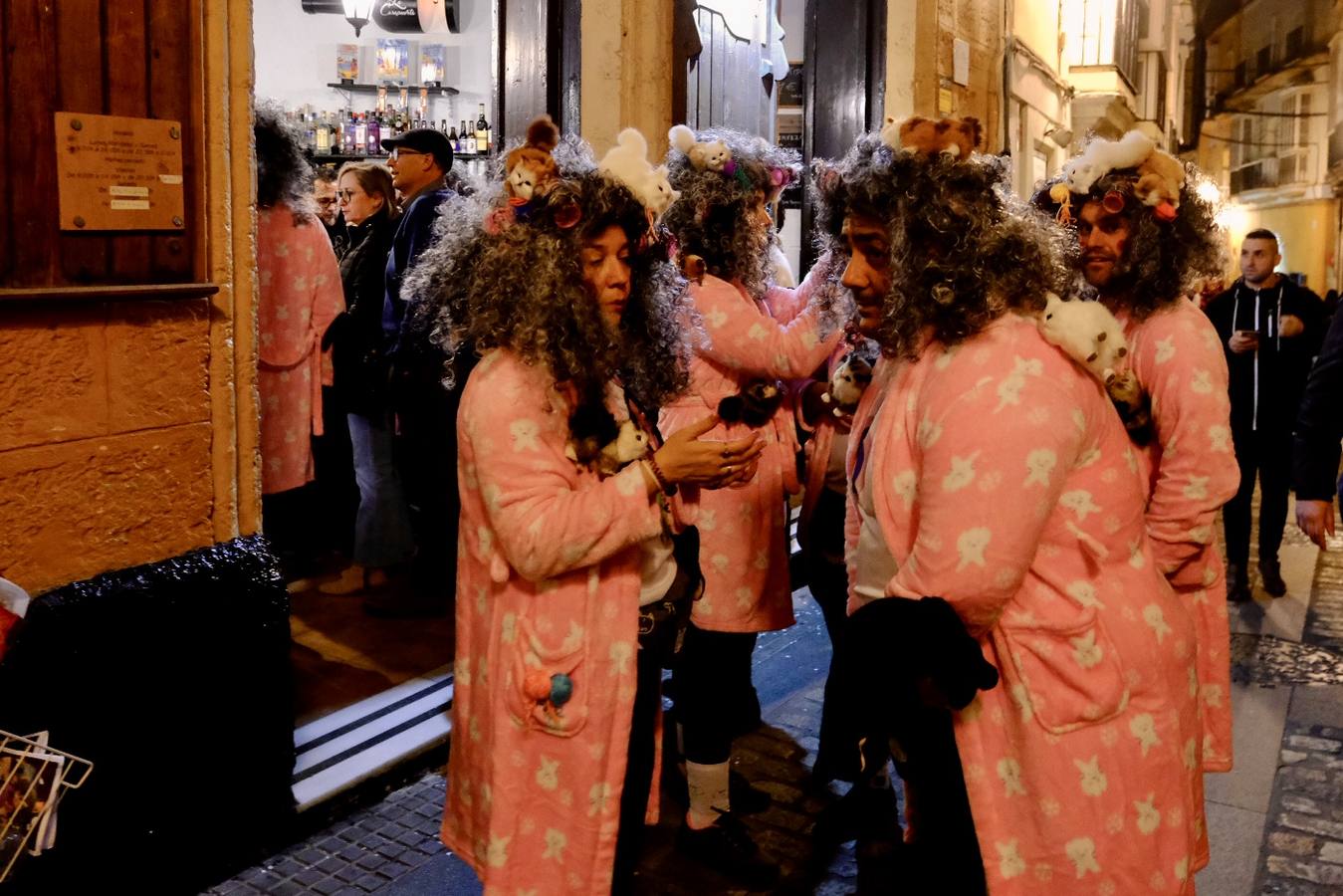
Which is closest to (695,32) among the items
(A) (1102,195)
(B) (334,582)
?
(A) (1102,195)

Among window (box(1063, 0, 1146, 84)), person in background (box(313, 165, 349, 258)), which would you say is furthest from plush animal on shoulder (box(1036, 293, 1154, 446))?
window (box(1063, 0, 1146, 84))

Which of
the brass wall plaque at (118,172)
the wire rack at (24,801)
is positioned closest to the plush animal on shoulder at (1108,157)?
the brass wall plaque at (118,172)

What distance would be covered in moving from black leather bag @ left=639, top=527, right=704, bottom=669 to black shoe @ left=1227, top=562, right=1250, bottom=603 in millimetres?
4776

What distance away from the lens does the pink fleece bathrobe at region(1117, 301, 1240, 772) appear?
101 inches

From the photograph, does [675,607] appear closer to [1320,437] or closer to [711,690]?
[711,690]

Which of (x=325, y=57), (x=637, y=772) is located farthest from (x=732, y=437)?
(x=325, y=57)

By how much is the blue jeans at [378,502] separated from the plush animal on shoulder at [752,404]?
2329 mm

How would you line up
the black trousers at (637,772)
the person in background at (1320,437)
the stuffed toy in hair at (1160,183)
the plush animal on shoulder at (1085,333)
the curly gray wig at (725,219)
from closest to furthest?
the plush animal on shoulder at (1085,333) < the black trousers at (637,772) < the stuffed toy in hair at (1160,183) < the person in background at (1320,437) < the curly gray wig at (725,219)

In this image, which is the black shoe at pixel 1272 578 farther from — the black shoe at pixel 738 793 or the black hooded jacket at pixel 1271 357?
the black shoe at pixel 738 793

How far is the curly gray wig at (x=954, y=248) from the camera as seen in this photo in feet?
6.46

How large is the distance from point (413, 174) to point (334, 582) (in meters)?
2.06

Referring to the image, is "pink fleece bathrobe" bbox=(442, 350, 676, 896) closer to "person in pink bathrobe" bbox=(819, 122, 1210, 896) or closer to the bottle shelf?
"person in pink bathrobe" bbox=(819, 122, 1210, 896)

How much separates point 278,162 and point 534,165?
8.42 feet

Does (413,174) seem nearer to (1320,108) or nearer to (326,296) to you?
(326,296)
